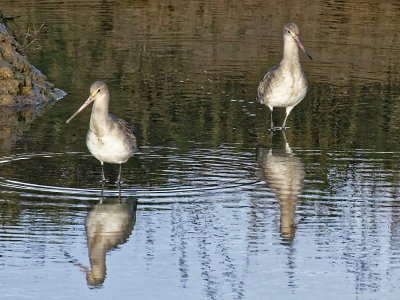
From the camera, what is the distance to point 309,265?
10.7 m

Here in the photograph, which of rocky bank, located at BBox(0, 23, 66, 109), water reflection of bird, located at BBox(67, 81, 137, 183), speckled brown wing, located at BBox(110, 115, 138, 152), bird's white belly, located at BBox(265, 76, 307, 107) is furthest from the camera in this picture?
rocky bank, located at BBox(0, 23, 66, 109)

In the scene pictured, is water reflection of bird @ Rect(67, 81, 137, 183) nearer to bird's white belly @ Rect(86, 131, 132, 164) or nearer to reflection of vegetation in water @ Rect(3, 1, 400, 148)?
bird's white belly @ Rect(86, 131, 132, 164)

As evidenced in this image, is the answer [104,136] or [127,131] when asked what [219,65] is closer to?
[127,131]

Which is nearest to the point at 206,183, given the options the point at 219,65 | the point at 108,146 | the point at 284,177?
the point at 284,177

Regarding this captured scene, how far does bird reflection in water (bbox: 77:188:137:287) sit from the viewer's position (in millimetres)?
10414

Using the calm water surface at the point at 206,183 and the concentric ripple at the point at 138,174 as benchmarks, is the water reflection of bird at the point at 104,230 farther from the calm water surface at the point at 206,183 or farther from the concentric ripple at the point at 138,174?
the concentric ripple at the point at 138,174

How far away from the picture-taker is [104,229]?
38.9ft

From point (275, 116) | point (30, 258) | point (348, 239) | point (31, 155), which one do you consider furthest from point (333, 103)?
point (30, 258)

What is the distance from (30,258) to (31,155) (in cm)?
500

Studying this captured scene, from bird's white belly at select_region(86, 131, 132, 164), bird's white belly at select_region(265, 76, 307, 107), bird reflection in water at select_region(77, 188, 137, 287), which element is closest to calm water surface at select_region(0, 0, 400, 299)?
bird reflection in water at select_region(77, 188, 137, 287)

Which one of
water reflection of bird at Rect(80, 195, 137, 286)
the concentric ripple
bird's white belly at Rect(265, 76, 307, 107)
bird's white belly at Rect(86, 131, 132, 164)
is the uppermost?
bird's white belly at Rect(265, 76, 307, 107)

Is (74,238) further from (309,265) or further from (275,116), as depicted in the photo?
(275,116)

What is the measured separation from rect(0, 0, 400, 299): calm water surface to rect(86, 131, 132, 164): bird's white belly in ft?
1.38

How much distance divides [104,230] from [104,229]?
5 cm
